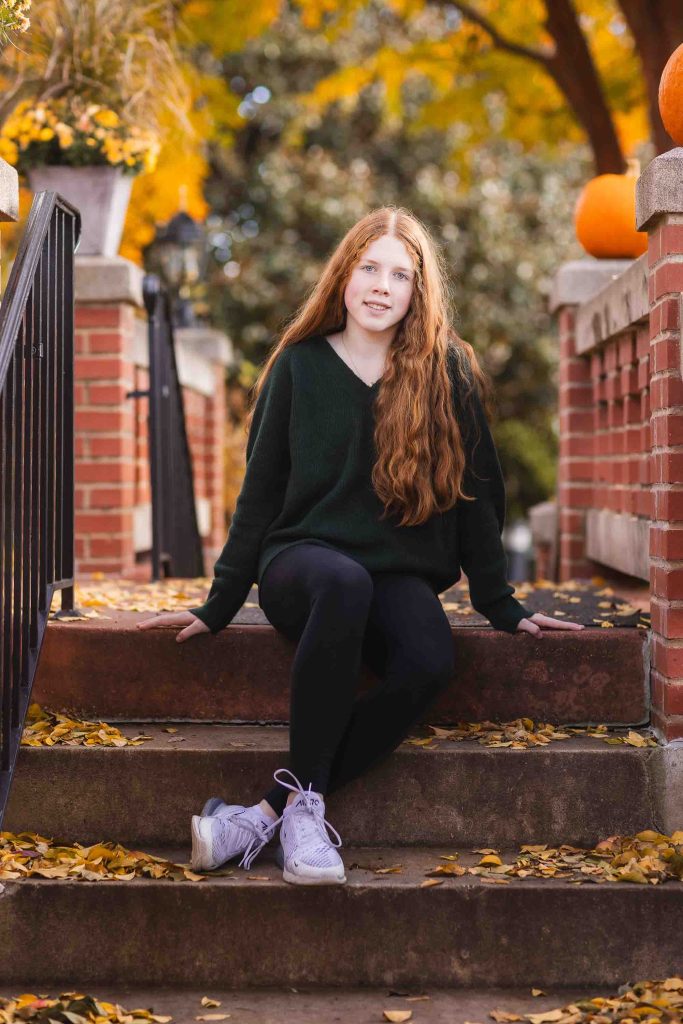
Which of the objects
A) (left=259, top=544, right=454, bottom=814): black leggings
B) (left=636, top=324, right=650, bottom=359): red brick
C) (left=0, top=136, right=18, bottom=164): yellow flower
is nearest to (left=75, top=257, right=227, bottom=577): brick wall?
(left=0, top=136, right=18, bottom=164): yellow flower

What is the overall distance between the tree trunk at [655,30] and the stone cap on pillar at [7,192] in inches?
200

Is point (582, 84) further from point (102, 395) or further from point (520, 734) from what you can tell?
point (520, 734)

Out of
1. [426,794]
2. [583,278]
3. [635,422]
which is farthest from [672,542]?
[583,278]

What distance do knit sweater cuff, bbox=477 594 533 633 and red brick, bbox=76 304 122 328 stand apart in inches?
90.2

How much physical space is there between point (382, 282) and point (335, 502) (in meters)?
0.55

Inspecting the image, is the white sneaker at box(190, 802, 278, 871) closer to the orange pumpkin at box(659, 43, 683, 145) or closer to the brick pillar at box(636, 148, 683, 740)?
the brick pillar at box(636, 148, 683, 740)

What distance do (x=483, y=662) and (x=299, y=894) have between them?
0.81m

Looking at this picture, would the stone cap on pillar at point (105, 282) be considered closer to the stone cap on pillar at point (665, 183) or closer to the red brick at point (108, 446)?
the red brick at point (108, 446)

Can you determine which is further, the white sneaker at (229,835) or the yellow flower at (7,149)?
the yellow flower at (7,149)

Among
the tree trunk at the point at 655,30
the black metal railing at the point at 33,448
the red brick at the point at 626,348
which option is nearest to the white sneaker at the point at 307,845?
the black metal railing at the point at 33,448

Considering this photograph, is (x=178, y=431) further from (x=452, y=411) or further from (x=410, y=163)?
(x=410, y=163)

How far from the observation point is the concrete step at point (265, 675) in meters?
3.20

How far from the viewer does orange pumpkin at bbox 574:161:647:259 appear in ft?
16.0

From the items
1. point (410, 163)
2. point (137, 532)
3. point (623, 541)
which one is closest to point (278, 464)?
point (623, 541)
